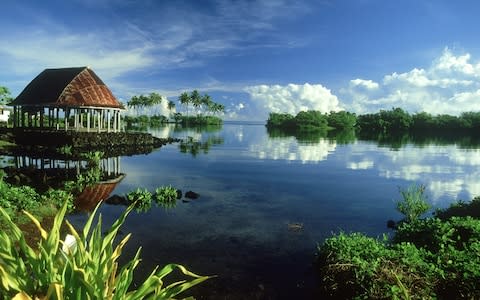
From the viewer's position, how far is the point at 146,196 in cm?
1683

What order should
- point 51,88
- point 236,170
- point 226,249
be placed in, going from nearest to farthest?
point 226,249, point 236,170, point 51,88

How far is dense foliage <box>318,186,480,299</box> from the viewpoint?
700 cm

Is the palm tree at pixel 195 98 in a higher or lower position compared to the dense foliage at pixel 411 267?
higher

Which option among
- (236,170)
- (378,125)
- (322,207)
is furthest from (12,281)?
(378,125)

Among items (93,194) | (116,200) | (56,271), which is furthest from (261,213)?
A: (56,271)

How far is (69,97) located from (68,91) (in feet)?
3.26

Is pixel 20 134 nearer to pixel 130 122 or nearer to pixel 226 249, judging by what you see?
pixel 226 249

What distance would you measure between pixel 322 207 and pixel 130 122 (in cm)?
10181

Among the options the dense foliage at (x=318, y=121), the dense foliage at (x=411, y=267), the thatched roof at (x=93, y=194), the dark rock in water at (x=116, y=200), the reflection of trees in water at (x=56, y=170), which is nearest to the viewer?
the dense foliage at (x=411, y=267)

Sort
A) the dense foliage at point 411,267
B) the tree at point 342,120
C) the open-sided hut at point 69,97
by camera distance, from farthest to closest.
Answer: the tree at point 342,120 < the open-sided hut at point 69,97 < the dense foliage at point 411,267

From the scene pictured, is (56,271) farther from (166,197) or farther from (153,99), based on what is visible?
(153,99)

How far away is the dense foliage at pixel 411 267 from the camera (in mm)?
7000

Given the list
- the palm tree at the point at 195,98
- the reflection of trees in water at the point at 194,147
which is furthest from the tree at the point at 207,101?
the reflection of trees in water at the point at 194,147

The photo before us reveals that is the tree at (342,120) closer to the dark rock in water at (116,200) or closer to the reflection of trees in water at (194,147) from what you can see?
the reflection of trees in water at (194,147)
